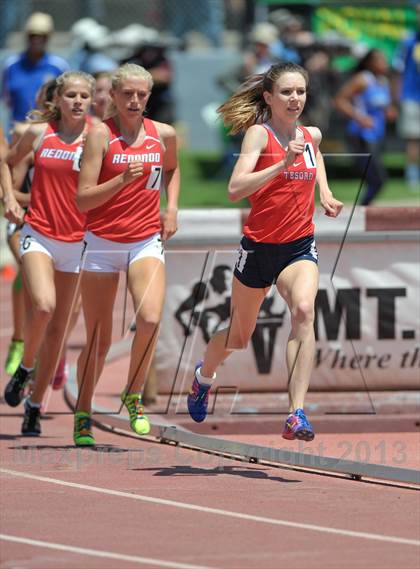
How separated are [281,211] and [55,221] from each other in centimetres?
195

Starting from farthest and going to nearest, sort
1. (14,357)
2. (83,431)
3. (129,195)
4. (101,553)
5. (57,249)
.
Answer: (14,357), (57,249), (83,431), (129,195), (101,553)

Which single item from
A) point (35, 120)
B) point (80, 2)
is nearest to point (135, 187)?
point (35, 120)

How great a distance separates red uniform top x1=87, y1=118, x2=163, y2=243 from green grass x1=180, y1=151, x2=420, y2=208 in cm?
1282

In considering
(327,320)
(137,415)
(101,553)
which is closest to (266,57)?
(327,320)

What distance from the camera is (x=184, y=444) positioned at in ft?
33.2

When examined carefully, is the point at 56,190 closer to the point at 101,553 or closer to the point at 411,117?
the point at 101,553

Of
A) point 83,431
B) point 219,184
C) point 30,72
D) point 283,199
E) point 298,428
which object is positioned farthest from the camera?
point 219,184

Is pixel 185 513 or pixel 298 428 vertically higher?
pixel 298 428

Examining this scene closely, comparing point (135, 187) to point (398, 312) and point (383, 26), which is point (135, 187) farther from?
point (383, 26)

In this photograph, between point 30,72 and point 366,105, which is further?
point 366,105

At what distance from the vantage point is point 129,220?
31.6 ft

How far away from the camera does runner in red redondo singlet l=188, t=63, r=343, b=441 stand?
29.4ft

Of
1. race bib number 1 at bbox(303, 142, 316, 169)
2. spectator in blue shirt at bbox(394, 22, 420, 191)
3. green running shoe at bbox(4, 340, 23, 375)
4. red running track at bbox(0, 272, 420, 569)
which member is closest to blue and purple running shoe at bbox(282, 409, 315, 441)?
red running track at bbox(0, 272, 420, 569)

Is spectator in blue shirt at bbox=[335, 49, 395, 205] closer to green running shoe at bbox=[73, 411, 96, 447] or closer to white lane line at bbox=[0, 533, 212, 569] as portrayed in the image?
green running shoe at bbox=[73, 411, 96, 447]
